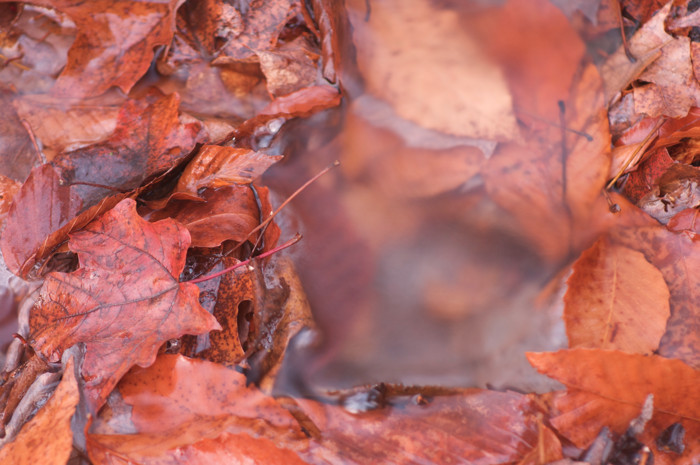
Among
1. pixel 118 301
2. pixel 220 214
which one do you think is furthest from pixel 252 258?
pixel 118 301

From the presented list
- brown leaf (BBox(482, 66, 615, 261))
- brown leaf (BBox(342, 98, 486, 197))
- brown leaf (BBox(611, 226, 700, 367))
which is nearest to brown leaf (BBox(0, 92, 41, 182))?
brown leaf (BBox(342, 98, 486, 197))

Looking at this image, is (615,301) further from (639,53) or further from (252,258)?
(252,258)

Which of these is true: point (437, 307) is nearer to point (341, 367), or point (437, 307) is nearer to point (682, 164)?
point (341, 367)

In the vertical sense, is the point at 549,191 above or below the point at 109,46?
below

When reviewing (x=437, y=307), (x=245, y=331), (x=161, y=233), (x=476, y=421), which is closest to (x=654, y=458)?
(x=476, y=421)

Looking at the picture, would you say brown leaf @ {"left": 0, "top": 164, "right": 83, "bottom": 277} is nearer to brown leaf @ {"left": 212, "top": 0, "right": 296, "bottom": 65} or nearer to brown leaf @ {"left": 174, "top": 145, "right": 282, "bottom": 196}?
brown leaf @ {"left": 174, "top": 145, "right": 282, "bottom": 196}

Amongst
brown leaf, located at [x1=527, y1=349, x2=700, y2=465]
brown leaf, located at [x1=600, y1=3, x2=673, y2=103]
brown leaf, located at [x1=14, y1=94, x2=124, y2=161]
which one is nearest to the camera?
brown leaf, located at [x1=527, y1=349, x2=700, y2=465]

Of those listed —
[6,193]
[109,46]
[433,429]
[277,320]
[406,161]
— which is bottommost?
[433,429]
